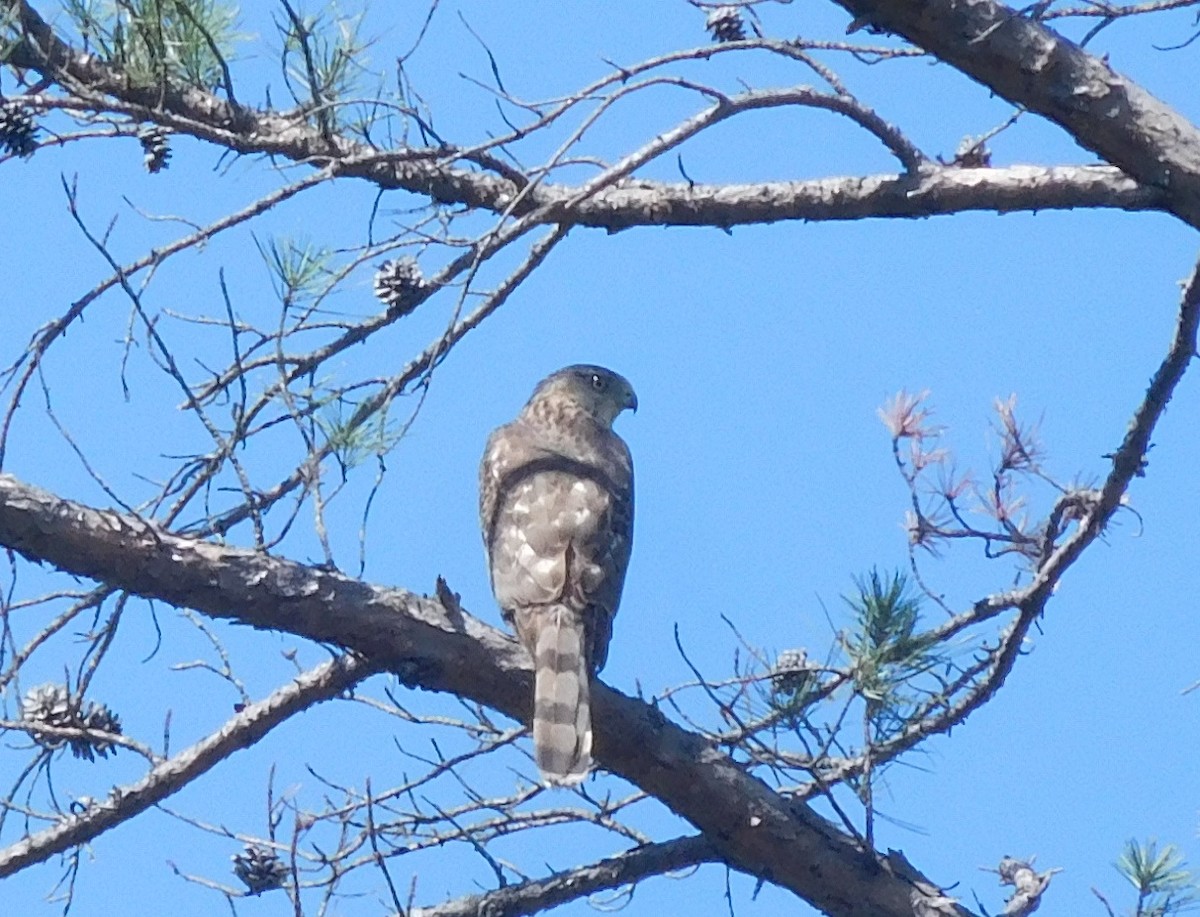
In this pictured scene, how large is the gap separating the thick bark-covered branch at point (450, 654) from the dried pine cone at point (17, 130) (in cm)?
79

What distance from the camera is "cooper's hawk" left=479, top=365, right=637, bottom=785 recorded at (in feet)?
11.3

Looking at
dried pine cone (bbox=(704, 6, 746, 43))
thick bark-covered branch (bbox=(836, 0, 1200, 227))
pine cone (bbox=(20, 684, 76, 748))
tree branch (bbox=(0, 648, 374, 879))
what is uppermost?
dried pine cone (bbox=(704, 6, 746, 43))

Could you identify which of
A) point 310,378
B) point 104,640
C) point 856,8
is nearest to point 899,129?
point 856,8

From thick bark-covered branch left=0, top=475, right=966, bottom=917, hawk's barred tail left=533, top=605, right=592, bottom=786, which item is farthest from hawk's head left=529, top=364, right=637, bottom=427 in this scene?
hawk's barred tail left=533, top=605, right=592, bottom=786

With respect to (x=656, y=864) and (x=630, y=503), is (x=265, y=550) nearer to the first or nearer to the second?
(x=656, y=864)

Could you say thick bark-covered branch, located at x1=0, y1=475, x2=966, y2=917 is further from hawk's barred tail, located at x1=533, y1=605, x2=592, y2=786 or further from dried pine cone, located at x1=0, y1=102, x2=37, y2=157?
dried pine cone, located at x1=0, y1=102, x2=37, y2=157

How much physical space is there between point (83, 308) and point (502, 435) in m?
2.20

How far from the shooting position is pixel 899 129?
336cm

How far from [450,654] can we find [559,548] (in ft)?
3.58

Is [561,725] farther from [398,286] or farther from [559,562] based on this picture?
[398,286]

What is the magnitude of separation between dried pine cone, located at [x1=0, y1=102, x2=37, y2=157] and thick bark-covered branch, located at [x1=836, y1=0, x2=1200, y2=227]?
165cm

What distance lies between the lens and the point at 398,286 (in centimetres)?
367

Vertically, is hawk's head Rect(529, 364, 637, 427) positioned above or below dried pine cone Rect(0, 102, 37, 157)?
above

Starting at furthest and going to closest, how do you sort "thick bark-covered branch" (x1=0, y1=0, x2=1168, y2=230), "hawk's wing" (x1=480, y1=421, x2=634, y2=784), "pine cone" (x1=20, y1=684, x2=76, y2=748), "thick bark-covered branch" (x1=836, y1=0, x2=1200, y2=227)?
"hawk's wing" (x1=480, y1=421, x2=634, y2=784)
"pine cone" (x1=20, y1=684, x2=76, y2=748)
"thick bark-covered branch" (x1=0, y1=0, x2=1168, y2=230)
"thick bark-covered branch" (x1=836, y1=0, x2=1200, y2=227)
